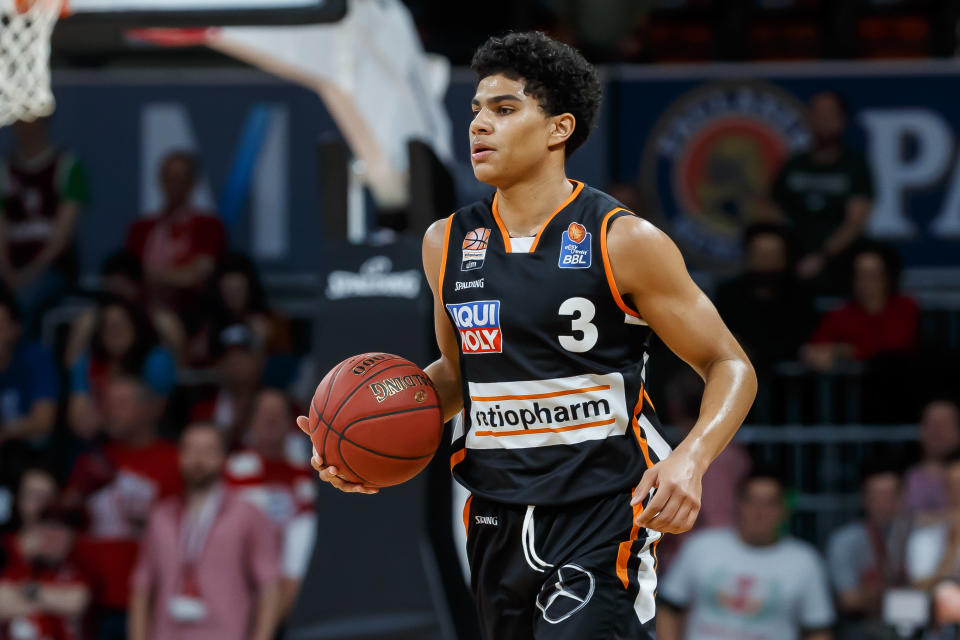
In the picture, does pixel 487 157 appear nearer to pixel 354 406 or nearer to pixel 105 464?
pixel 354 406

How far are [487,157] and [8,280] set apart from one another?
287 inches

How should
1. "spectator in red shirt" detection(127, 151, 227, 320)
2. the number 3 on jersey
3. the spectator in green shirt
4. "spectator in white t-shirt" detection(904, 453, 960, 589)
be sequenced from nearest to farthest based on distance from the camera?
the number 3 on jersey → "spectator in white t-shirt" detection(904, 453, 960, 589) → the spectator in green shirt → "spectator in red shirt" detection(127, 151, 227, 320)

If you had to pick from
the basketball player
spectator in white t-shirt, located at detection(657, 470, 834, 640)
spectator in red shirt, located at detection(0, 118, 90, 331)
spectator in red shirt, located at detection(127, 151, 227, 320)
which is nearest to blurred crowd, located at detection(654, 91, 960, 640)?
spectator in white t-shirt, located at detection(657, 470, 834, 640)

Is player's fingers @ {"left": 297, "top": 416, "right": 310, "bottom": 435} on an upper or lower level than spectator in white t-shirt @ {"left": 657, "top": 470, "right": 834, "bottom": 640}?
upper

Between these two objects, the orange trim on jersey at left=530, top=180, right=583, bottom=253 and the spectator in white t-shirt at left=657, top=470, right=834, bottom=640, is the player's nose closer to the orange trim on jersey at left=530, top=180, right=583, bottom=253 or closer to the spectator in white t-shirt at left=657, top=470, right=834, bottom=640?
the orange trim on jersey at left=530, top=180, right=583, bottom=253

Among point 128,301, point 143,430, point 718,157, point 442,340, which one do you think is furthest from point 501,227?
point 718,157

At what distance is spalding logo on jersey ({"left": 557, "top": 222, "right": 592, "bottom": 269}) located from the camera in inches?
141

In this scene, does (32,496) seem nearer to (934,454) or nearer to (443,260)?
(934,454)

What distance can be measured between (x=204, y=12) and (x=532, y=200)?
8.27 feet

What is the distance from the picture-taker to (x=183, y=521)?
7879 millimetres

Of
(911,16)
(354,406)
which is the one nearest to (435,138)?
(354,406)

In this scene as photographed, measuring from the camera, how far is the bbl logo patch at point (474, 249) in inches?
146

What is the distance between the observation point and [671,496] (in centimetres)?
321

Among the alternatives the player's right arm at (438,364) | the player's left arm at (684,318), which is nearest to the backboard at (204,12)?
the player's right arm at (438,364)
